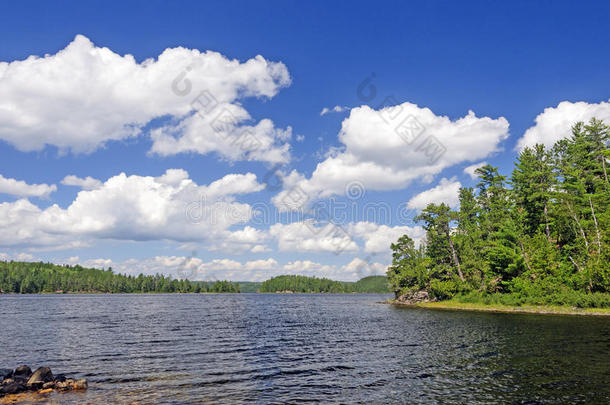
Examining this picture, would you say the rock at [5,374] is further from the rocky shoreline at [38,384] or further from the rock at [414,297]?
the rock at [414,297]

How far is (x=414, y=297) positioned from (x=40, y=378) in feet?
374

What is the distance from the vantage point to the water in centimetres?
2395

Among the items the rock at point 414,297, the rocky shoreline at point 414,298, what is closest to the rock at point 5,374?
the rocky shoreline at point 414,298

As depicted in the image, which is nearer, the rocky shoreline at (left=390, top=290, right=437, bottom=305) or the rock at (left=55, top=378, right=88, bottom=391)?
the rock at (left=55, top=378, right=88, bottom=391)

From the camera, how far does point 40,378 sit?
25.7 m

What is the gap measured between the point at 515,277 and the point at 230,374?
83.4 metres

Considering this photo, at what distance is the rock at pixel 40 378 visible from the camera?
25.1 metres

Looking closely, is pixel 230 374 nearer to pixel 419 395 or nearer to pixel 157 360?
pixel 157 360

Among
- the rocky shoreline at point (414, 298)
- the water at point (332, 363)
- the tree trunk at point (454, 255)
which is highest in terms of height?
the tree trunk at point (454, 255)

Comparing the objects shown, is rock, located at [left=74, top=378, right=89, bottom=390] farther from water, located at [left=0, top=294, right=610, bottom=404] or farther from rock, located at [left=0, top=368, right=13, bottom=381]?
rock, located at [left=0, top=368, right=13, bottom=381]

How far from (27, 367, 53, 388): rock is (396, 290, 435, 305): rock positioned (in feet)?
357

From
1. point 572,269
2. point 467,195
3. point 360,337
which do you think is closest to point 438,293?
point 572,269

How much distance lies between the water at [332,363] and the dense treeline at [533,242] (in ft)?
83.8

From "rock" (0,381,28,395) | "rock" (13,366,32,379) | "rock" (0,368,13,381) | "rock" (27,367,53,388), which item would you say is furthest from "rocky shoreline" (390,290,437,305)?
"rock" (0,381,28,395)
